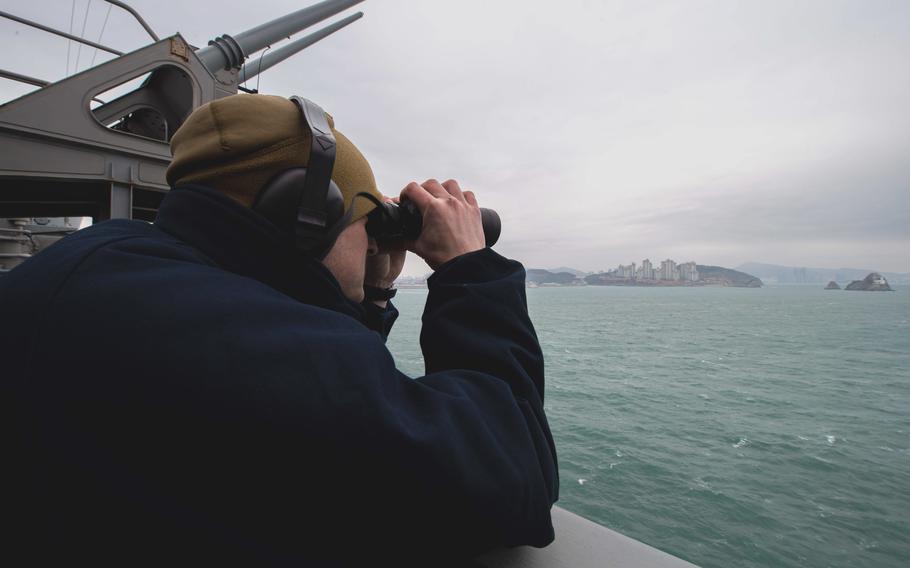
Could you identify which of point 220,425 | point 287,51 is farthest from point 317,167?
point 287,51

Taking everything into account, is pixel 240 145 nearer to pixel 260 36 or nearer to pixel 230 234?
pixel 230 234

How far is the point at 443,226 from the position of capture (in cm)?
111

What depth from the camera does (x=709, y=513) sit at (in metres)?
8.99

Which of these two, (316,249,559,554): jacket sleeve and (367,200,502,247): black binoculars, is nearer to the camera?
Answer: (316,249,559,554): jacket sleeve

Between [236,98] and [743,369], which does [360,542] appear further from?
[743,369]

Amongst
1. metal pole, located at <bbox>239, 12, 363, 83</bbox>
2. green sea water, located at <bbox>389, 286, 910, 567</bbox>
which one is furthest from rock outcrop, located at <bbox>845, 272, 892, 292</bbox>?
metal pole, located at <bbox>239, 12, 363, 83</bbox>

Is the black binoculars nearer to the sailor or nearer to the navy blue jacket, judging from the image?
the sailor

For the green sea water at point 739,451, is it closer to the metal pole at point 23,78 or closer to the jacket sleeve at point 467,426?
the jacket sleeve at point 467,426

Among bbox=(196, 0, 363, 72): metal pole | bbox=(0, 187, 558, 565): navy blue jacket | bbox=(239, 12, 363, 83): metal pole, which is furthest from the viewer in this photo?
bbox=(239, 12, 363, 83): metal pole

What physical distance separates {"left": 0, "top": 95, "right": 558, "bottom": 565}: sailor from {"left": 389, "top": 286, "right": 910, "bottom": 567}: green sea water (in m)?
8.70

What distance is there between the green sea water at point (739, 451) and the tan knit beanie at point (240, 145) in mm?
8976

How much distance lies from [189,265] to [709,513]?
11.0 metres

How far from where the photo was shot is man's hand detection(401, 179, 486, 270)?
1.10 metres

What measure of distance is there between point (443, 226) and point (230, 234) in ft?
1.60
